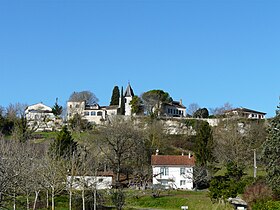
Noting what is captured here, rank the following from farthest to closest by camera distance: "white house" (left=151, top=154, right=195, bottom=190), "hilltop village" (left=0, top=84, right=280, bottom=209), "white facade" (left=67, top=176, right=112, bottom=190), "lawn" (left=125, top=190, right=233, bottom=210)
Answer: "white house" (left=151, top=154, right=195, bottom=190)
"lawn" (left=125, top=190, right=233, bottom=210)
"white facade" (left=67, top=176, right=112, bottom=190)
"hilltop village" (left=0, top=84, right=280, bottom=209)

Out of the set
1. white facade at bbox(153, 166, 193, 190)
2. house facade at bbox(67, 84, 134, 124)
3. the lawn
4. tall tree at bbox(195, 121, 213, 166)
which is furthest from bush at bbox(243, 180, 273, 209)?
house facade at bbox(67, 84, 134, 124)

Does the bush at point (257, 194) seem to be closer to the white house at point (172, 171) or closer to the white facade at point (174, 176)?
the white facade at point (174, 176)

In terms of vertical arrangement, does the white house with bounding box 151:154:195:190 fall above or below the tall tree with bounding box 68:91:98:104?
below

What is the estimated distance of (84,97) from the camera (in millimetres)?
121125

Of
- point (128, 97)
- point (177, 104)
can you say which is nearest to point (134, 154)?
point (128, 97)

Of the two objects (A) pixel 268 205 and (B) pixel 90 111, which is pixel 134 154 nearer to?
(A) pixel 268 205

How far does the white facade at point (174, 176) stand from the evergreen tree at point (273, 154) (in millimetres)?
32273

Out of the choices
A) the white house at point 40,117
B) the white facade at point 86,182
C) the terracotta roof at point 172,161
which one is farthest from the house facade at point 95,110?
the white facade at point 86,182

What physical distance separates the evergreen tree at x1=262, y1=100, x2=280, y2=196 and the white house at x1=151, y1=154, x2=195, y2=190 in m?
32.5

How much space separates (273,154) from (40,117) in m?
87.1

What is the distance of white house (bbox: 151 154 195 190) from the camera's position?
69.0 m

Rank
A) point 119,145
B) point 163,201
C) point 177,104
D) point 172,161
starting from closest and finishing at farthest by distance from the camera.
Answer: point 163,201
point 119,145
point 172,161
point 177,104

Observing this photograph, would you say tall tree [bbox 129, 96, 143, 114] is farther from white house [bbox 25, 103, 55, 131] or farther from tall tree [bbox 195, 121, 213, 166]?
tall tree [bbox 195, 121, 213, 166]

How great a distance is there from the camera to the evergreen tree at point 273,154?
34219 mm
